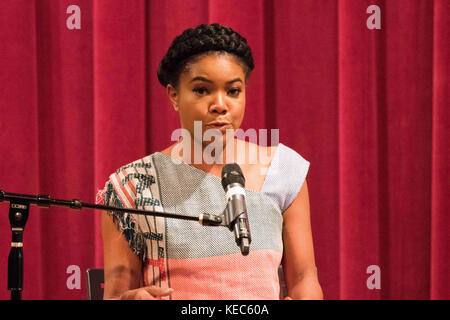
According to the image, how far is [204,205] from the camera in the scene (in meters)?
1.15

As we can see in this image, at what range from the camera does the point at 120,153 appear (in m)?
1.56

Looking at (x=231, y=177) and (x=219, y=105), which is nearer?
(x=231, y=177)

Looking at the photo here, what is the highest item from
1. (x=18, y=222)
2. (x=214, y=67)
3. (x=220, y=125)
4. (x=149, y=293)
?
(x=214, y=67)

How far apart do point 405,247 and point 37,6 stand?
1.27 metres

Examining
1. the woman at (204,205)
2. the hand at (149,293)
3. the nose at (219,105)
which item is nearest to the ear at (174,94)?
the woman at (204,205)

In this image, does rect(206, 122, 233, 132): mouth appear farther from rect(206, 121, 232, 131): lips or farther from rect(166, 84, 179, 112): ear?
rect(166, 84, 179, 112): ear

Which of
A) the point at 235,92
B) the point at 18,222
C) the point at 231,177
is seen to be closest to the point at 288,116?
the point at 235,92

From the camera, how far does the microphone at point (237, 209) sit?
0.79m

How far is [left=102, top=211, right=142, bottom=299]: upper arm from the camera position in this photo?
111 cm

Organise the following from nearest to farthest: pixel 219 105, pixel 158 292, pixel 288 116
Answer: pixel 158 292
pixel 219 105
pixel 288 116

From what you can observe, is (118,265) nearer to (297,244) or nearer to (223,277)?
(223,277)

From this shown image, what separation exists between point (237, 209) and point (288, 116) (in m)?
0.84

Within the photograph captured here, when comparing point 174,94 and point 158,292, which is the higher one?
point 174,94

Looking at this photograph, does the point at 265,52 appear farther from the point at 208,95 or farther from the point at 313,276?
the point at 313,276
